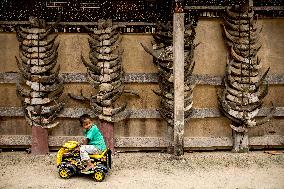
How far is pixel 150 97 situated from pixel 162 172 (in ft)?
6.33

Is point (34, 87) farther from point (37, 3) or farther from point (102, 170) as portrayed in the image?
point (102, 170)

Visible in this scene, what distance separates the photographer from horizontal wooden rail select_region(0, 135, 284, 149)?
8055 mm

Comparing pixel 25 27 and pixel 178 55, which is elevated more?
pixel 25 27

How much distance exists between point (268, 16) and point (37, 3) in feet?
14.6

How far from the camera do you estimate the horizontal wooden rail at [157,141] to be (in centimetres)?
805

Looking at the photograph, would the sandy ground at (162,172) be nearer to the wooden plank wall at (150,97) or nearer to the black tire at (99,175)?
the black tire at (99,175)

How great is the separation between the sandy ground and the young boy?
1.21 ft

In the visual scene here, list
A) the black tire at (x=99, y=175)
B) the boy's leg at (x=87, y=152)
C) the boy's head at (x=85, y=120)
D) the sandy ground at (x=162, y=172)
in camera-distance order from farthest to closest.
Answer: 1. the boy's head at (x=85, y=120)
2. the boy's leg at (x=87, y=152)
3. the black tire at (x=99, y=175)
4. the sandy ground at (x=162, y=172)

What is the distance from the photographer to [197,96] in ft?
27.0

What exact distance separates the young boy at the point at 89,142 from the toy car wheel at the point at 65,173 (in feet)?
0.93

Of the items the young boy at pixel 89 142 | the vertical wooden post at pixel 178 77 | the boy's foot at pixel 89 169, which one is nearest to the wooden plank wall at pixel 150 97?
the vertical wooden post at pixel 178 77

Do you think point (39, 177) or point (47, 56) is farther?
point (47, 56)

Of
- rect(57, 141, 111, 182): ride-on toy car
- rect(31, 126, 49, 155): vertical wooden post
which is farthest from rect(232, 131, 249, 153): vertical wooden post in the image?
rect(31, 126, 49, 155): vertical wooden post

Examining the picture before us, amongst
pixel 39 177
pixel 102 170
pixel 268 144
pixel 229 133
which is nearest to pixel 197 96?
pixel 229 133
